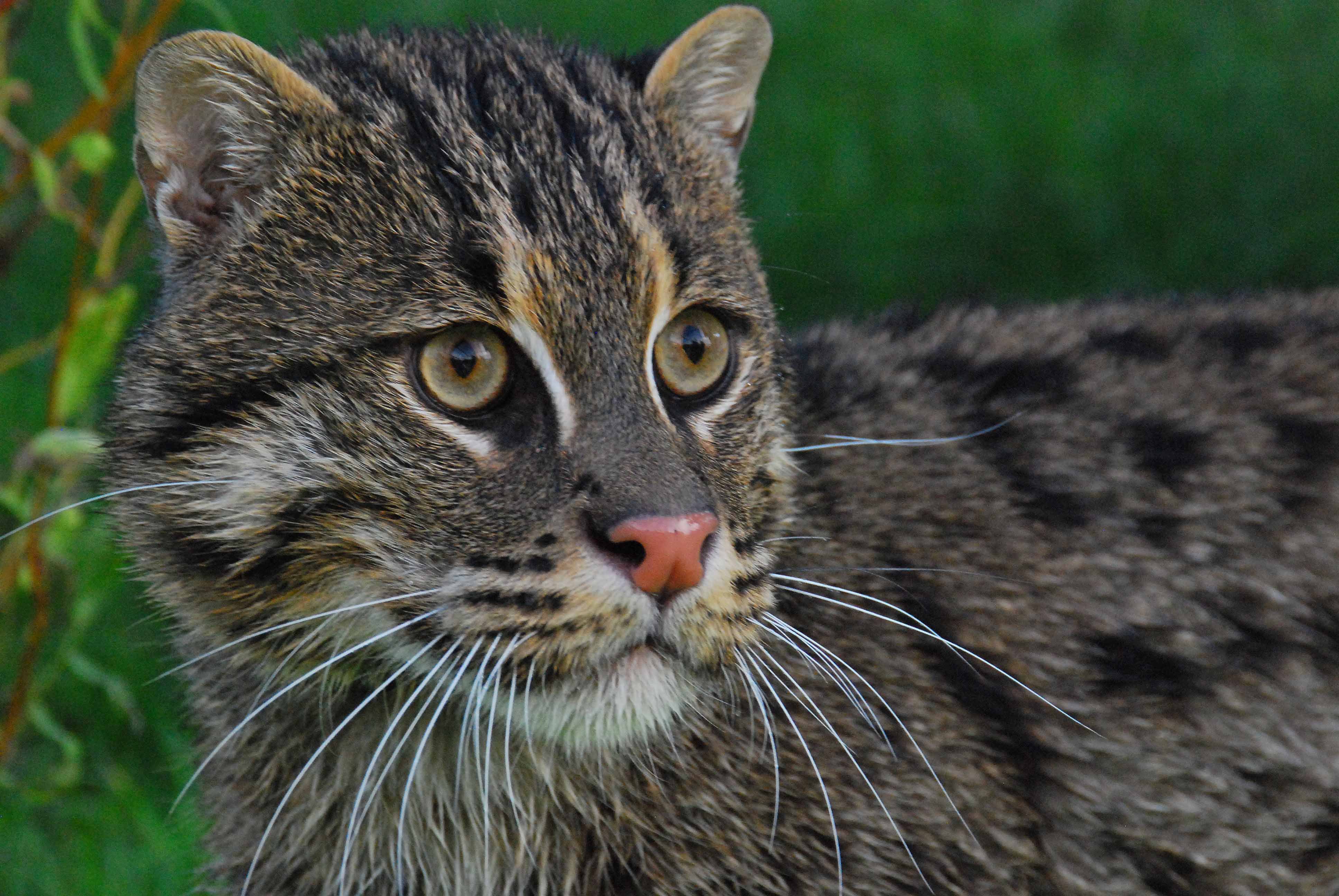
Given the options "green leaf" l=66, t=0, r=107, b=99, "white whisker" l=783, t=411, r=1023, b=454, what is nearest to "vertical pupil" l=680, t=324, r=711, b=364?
"white whisker" l=783, t=411, r=1023, b=454

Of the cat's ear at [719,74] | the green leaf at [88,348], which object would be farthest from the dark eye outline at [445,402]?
the green leaf at [88,348]

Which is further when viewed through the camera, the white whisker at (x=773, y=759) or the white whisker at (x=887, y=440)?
the white whisker at (x=887, y=440)

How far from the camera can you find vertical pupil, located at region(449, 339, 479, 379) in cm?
359

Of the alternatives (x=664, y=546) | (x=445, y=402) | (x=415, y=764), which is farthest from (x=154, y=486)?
(x=664, y=546)

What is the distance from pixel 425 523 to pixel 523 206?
768mm

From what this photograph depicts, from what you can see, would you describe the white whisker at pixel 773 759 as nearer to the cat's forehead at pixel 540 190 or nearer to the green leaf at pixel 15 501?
the cat's forehead at pixel 540 190

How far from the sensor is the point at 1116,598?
443 cm

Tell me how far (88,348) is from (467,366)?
2.03 metres

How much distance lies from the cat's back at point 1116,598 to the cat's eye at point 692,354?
0.55 m

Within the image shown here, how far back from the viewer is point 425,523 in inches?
137

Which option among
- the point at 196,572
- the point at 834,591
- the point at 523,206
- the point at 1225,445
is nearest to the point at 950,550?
the point at 834,591

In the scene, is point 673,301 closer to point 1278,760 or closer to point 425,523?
point 425,523

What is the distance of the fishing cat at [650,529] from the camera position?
3512mm

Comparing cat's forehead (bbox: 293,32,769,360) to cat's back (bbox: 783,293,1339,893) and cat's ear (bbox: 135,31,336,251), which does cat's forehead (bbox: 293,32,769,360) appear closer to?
cat's ear (bbox: 135,31,336,251)
